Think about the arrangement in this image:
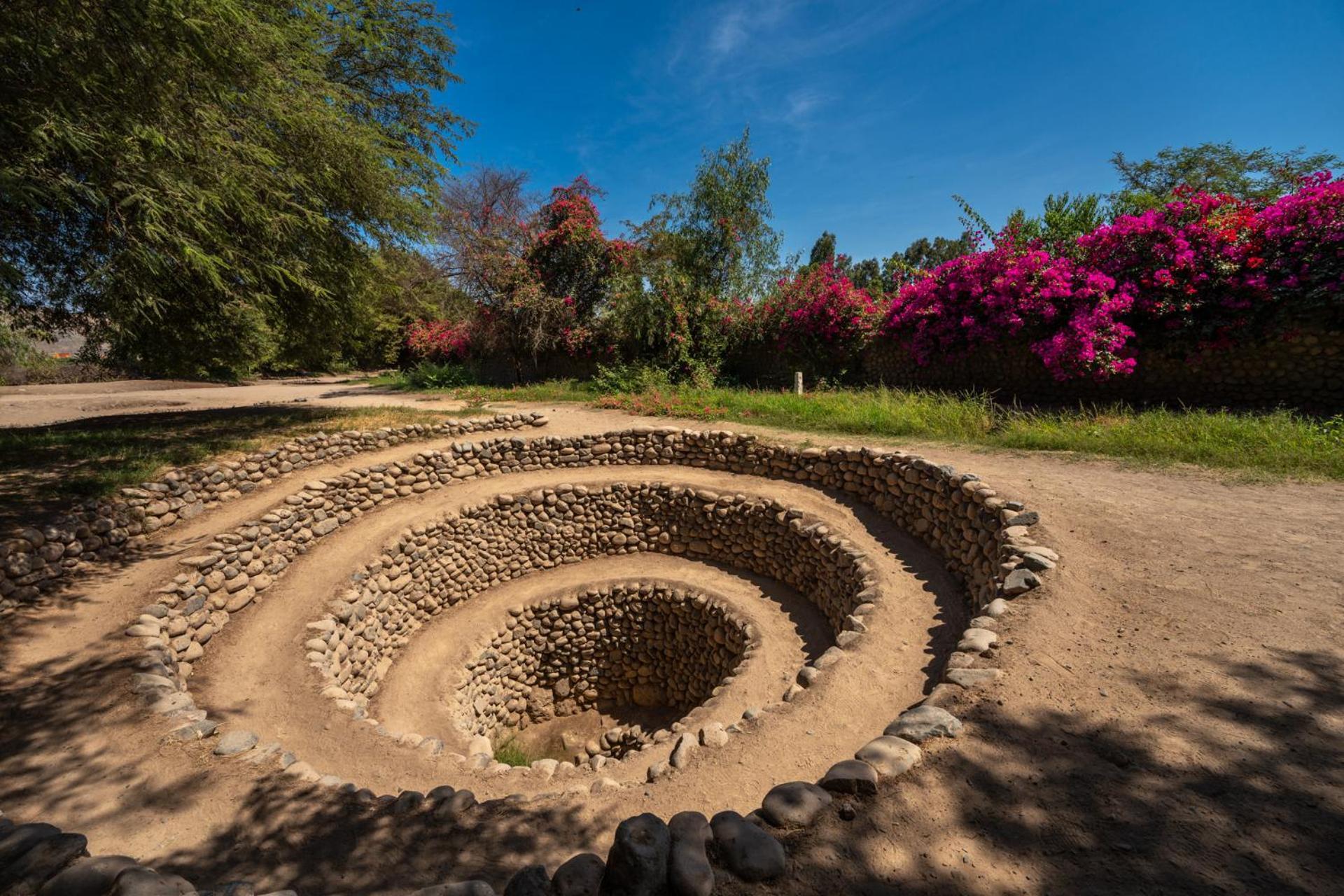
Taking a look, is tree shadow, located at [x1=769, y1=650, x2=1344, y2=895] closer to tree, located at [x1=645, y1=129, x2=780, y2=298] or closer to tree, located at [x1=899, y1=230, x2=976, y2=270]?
tree, located at [x1=645, y1=129, x2=780, y2=298]

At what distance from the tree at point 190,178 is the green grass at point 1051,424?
736 centimetres

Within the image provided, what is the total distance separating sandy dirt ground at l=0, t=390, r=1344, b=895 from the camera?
2.03 meters

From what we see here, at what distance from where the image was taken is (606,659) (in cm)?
888

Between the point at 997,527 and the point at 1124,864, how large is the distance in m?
3.99

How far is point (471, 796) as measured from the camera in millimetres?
3100

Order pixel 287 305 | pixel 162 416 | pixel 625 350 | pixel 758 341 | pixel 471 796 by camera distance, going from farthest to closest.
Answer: pixel 625 350
pixel 758 341
pixel 162 416
pixel 287 305
pixel 471 796

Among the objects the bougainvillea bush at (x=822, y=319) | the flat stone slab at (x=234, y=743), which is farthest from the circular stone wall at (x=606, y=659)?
the bougainvillea bush at (x=822, y=319)

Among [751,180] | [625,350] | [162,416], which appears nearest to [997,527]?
[625,350]

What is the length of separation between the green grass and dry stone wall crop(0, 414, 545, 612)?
6.83 meters

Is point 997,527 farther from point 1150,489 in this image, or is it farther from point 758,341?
point 758,341

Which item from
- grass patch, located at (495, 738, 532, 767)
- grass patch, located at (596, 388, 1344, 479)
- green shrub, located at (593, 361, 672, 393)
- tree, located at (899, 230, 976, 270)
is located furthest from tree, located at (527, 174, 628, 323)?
tree, located at (899, 230, 976, 270)

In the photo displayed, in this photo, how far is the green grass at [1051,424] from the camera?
6375 millimetres

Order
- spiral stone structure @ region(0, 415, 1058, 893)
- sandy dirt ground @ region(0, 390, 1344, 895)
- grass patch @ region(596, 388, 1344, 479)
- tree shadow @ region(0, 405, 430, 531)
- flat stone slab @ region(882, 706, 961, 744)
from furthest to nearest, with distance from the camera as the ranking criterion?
grass patch @ region(596, 388, 1344, 479) < tree shadow @ region(0, 405, 430, 531) < spiral stone structure @ region(0, 415, 1058, 893) < flat stone slab @ region(882, 706, 961, 744) < sandy dirt ground @ region(0, 390, 1344, 895)

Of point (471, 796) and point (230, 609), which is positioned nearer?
point (471, 796)
